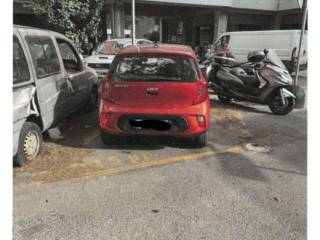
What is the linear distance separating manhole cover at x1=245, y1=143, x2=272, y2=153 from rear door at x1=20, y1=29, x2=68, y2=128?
3.19m

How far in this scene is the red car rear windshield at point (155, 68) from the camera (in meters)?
4.25

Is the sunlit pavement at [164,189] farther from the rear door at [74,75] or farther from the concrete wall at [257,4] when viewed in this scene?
the concrete wall at [257,4]

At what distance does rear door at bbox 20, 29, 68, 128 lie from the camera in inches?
163

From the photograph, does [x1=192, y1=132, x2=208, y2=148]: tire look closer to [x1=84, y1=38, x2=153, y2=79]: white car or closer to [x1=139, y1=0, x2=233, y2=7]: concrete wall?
[x1=84, y1=38, x2=153, y2=79]: white car

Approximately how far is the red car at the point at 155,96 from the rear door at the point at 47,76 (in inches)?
34.7

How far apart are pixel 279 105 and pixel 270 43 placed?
7659 mm

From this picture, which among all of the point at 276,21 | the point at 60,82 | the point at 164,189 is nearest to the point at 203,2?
the point at 276,21

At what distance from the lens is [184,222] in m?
2.79

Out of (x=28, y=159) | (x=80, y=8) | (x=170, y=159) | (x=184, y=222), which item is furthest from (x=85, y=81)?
(x=80, y=8)

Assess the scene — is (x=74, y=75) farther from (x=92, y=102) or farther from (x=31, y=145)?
(x=31, y=145)

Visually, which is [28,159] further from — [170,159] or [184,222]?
[184,222]

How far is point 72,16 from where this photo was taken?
1004cm
